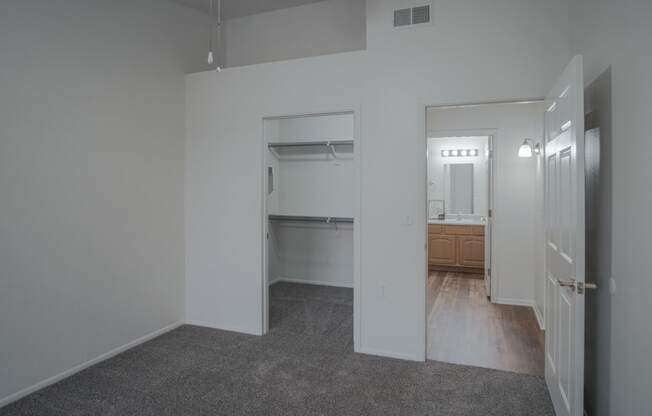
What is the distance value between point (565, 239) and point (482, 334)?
1882mm

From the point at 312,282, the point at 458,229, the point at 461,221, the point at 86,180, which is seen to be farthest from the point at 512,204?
the point at 86,180

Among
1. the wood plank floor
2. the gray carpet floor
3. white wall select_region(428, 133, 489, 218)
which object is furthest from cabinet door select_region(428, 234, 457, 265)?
the gray carpet floor

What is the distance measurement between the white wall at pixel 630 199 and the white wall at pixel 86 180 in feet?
10.9

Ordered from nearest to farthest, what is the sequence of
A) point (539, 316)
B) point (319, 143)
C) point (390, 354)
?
1. point (390, 354)
2. point (539, 316)
3. point (319, 143)

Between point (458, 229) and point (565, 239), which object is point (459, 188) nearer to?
point (458, 229)

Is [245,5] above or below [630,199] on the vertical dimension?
above

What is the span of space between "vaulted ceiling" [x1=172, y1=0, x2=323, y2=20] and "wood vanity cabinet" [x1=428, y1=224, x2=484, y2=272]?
393cm

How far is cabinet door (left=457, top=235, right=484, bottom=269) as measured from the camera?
6.22 m

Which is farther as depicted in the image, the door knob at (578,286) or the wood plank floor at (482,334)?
the wood plank floor at (482,334)

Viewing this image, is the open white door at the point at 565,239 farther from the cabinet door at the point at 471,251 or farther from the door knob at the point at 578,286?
the cabinet door at the point at 471,251

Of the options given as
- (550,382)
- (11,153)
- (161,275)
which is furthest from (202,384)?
(550,382)

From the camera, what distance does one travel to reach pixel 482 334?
12.3 feet

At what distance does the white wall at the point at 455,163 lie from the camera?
Answer: 22.2 feet

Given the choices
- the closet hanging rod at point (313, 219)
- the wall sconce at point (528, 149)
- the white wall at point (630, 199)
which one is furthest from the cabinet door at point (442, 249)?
the white wall at point (630, 199)
